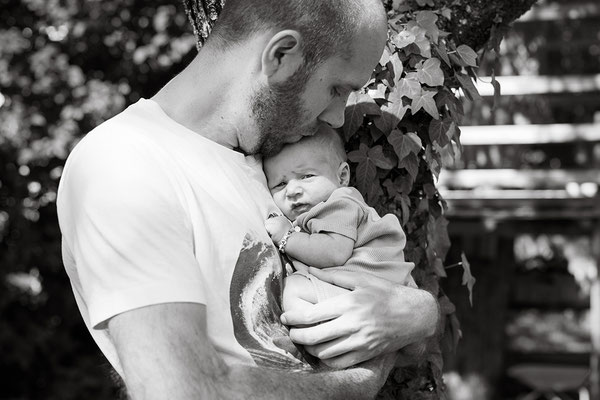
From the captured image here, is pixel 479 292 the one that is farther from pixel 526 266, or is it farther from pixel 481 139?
pixel 481 139

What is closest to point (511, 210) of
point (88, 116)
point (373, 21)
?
point (88, 116)

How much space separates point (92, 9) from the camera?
8469 mm

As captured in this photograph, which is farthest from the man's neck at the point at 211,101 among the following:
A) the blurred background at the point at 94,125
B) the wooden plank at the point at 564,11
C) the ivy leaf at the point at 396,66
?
the wooden plank at the point at 564,11

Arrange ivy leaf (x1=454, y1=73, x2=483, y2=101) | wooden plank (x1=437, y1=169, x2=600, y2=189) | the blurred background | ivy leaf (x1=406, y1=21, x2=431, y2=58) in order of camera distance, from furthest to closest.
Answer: wooden plank (x1=437, y1=169, x2=600, y2=189)
the blurred background
ivy leaf (x1=454, y1=73, x2=483, y2=101)
ivy leaf (x1=406, y1=21, x2=431, y2=58)

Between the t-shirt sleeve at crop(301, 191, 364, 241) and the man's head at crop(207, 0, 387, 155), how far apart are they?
182mm

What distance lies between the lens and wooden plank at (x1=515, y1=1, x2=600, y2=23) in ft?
25.7

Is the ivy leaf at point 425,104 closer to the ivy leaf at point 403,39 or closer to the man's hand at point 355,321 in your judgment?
the ivy leaf at point 403,39

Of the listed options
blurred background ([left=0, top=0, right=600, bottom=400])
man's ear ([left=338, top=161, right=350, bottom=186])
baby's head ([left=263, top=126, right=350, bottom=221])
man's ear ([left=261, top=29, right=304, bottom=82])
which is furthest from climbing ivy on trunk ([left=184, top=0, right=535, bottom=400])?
blurred background ([left=0, top=0, right=600, bottom=400])

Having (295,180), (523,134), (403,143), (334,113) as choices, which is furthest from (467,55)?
(523,134)

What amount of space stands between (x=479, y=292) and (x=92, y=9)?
4588 mm

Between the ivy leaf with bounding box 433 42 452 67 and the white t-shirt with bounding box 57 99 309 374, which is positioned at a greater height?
the white t-shirt with bounding box 57 99 309 374

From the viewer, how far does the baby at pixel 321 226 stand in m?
2.40

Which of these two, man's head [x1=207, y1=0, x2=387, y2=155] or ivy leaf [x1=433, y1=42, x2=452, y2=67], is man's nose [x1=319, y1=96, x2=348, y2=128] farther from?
ivy leaf [x1=433, y1=42, x2=452, y2=67]

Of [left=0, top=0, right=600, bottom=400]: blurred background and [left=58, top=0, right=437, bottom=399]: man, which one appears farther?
[left=0, top=0, right=600, bottom=400]: blurred background
